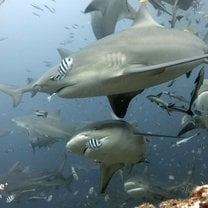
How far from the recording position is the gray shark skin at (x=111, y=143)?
14.7 ft

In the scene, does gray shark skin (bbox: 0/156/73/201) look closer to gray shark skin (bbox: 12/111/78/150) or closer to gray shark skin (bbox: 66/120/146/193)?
gray shark skin (bbox: 12/111/78/150)

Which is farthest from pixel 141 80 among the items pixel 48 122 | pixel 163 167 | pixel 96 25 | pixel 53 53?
pixel 53 53

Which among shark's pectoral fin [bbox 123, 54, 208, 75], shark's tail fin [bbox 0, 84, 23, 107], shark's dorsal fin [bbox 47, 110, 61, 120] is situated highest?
shark's pectoral fin [bbox 123, 54, 208, 75]

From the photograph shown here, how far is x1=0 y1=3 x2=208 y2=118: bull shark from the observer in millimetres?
3686

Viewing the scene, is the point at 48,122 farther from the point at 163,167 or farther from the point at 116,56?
the point at 163,167

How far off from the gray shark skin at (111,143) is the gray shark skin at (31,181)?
569 centimetres

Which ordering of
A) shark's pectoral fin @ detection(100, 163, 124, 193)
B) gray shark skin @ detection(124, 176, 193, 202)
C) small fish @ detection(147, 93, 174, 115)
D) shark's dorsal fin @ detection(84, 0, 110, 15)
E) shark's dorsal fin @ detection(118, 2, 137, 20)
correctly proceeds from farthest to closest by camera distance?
shark's dorsal fin @ detection(118, 2, 137, 20) < gray shark skin @ detection(124, 176, 193, 202) < shark's dorsal fin @ detection(84, 0, 110, 15) < small fish @ detection(147, 93, 174, 115) < shark's pectoral fin @ detection(100, 163, 124, 193)

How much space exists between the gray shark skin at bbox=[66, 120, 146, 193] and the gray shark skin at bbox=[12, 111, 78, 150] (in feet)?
22.4

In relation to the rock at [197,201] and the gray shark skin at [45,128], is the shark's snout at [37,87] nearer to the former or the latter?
the rock at [197,201]

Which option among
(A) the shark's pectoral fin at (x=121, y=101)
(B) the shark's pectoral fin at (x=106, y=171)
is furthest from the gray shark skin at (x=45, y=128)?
(A) the shark's pectoral fin at (x=121, y=101)

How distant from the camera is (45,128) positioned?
1195 centimetres

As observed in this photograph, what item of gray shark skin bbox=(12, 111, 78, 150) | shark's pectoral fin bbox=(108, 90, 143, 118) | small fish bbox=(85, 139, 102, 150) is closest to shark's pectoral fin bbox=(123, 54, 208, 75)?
shark's pectoral fin bbox=(108, 90, 143, 118)

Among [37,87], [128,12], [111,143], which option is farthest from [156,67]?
[128,12]

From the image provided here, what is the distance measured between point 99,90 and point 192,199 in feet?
4.73
